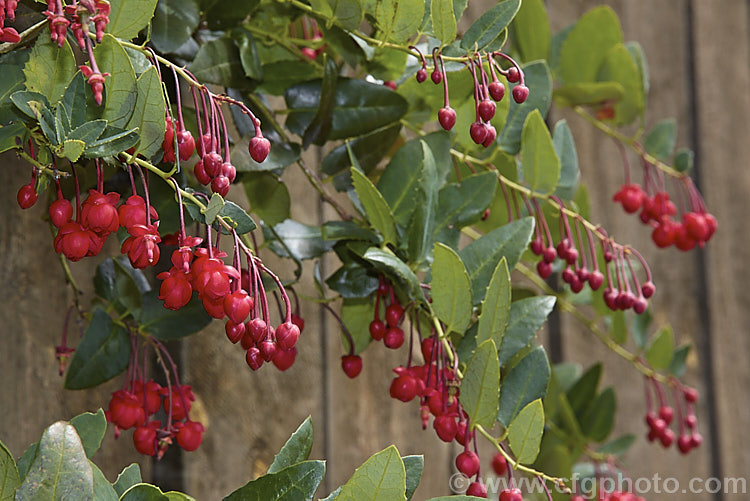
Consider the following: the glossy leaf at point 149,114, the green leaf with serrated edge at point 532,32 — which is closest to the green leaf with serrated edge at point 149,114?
the glossy leaf at point 149,114

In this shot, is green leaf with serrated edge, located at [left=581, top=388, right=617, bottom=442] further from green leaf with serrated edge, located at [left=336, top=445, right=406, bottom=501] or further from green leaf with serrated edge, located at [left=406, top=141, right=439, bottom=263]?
green leaf with serrated edge, located at [left=336, top=445, right=406, bottom=501]

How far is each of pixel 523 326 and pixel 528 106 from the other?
22cm

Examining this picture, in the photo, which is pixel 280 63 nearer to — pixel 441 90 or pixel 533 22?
pixel 441 90

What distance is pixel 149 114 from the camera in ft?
1.51

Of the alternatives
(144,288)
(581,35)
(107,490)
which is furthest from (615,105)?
(107,490)

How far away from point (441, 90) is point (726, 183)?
3.20 feet

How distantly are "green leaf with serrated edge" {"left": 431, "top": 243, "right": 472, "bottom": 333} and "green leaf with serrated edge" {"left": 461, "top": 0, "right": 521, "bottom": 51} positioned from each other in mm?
138

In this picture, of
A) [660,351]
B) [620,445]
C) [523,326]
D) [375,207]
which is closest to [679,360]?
[660,351]

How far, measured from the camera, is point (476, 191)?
67 centimetres

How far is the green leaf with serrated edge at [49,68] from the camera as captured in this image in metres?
0.45

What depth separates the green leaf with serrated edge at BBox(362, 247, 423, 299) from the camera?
57 cm

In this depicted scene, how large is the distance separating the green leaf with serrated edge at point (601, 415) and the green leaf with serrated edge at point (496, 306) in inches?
18.2

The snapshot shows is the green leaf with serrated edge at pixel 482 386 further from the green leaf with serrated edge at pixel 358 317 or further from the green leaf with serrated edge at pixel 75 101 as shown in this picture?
the green leaf with serrated edge at pixel 75 101

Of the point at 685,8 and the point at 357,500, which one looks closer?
the point at 357,500
